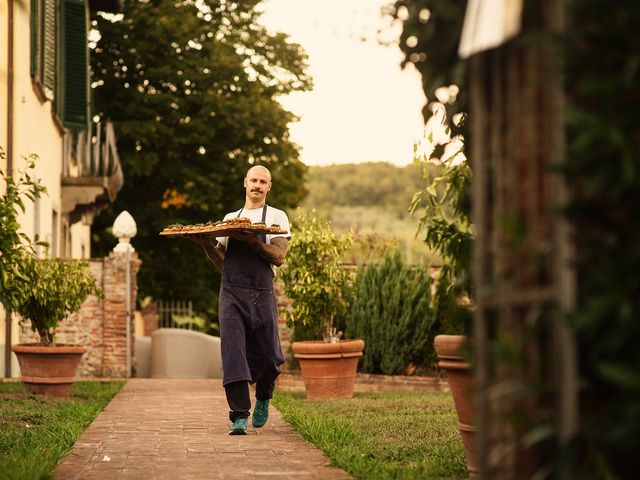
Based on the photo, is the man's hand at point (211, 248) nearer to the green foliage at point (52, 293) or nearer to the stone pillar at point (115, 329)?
the green foliage at point (52, 293)

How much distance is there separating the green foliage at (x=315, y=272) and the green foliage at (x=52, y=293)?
2.35m

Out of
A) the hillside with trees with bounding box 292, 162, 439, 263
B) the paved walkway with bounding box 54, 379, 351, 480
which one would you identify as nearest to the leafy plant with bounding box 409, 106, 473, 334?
the paved walkway with bounding box 54, 379, 351, 480

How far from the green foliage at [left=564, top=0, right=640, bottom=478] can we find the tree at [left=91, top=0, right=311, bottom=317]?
78.8 feet

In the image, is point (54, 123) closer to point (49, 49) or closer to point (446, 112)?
point (49, 49)

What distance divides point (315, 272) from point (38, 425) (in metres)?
4.95

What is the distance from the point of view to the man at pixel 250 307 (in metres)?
7.75

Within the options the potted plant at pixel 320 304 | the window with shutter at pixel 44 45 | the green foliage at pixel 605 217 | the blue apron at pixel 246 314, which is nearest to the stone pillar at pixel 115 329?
the window with shutter at pixel 44 45

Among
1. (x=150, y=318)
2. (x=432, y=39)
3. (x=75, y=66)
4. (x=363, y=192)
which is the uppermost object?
(x=363, y=192)

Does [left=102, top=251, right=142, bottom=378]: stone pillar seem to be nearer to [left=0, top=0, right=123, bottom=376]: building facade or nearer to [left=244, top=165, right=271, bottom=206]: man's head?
[left=0, top=0, right=123, bottom=376]: building facade

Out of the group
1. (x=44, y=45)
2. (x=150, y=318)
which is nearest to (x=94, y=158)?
(x=44, y=45)

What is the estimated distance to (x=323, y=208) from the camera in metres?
64.2

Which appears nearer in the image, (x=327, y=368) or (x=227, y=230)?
(x=227, y=230)

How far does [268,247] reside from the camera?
306 inches

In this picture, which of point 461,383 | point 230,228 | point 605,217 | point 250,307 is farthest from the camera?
point 250,307
